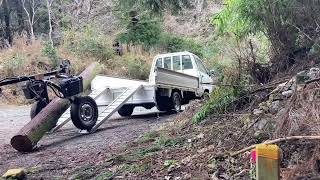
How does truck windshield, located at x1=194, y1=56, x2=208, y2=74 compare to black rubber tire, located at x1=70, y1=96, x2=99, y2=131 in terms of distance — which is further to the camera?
truck windshield, located at x1=194, y1=56, x2=208, y2=74

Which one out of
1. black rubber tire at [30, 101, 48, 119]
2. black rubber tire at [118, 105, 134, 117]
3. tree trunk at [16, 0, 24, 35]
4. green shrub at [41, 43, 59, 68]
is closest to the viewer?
black rubber tire at [30, 101, 48, 119]

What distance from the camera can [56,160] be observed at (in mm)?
7781

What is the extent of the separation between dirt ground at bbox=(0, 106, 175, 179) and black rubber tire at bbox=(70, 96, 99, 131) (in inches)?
10.5

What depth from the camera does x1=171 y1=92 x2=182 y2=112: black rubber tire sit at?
1395cm

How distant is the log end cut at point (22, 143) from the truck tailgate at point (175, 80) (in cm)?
489

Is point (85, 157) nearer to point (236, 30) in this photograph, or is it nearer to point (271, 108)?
point (271, 108)

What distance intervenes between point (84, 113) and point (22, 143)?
6.68 feet

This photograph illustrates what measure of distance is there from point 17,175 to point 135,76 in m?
17.8

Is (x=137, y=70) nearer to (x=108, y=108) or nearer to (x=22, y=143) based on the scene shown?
(x=108, y=108)

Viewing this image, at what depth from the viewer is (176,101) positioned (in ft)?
46.4

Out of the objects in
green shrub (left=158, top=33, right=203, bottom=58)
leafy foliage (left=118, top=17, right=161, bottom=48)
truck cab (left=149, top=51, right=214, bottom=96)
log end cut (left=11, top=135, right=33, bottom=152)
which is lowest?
log end cut (left=11, top=135, right=33, bottom=152)

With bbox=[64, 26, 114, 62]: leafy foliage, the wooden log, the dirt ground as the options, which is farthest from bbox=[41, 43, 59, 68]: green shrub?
the wooden log

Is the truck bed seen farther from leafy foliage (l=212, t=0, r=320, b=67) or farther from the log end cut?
the log end cut

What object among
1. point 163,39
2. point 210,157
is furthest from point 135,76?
point 210,157
